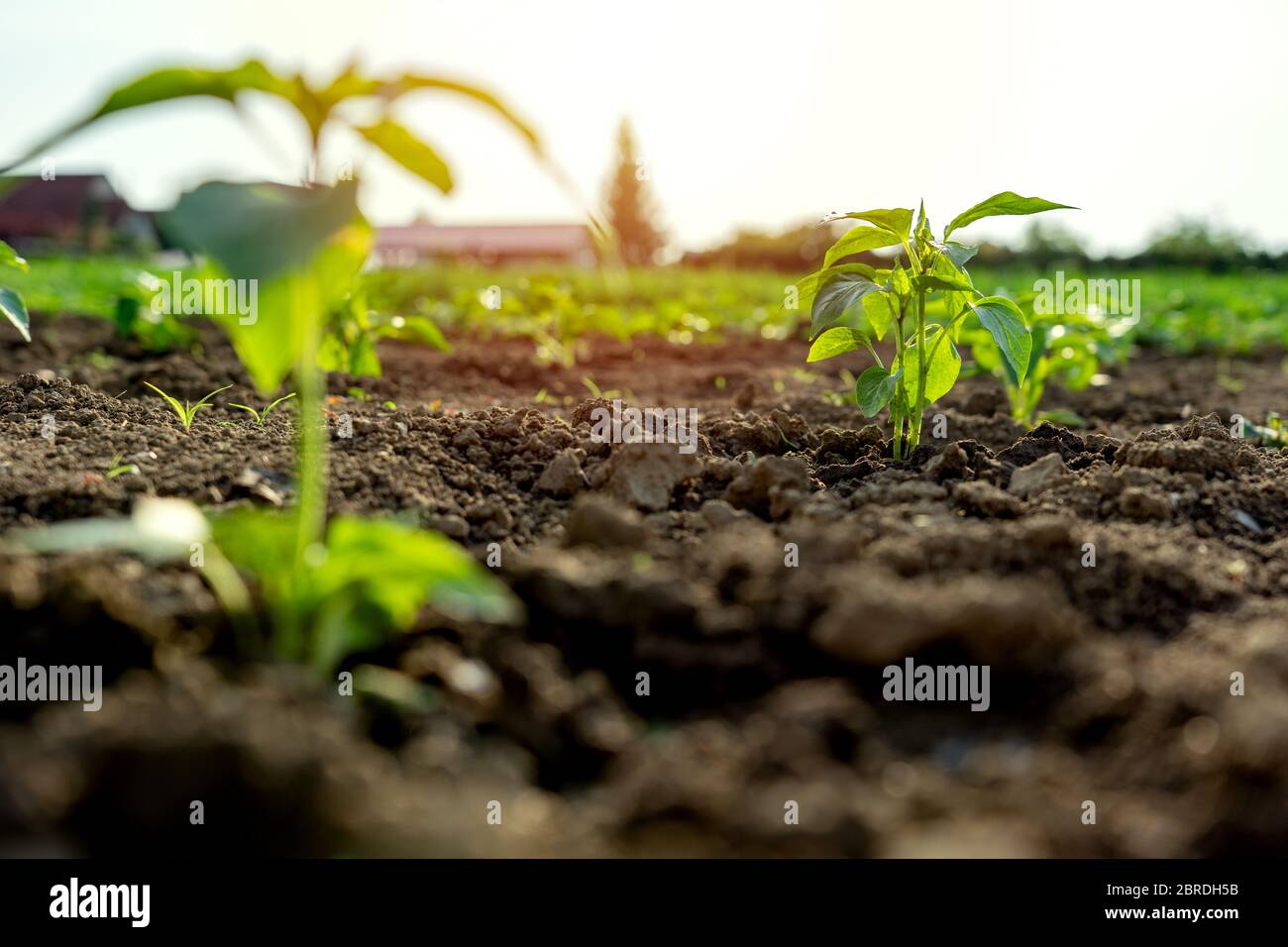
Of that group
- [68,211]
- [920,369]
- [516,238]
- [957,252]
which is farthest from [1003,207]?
[68,211]

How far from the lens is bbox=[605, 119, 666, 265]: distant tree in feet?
159

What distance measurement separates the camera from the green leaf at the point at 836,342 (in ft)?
9.37

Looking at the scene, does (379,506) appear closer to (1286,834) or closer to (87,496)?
(87,496)

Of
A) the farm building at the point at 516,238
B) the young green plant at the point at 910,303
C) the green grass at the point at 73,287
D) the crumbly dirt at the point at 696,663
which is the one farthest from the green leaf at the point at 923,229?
the farm building at the point at 516,238

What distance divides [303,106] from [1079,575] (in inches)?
59.7

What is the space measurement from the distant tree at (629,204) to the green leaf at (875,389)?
45.6 meters

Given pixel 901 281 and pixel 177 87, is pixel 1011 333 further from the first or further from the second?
pixel 177 87

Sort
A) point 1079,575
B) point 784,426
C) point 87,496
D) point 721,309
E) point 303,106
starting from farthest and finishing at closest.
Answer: point 721,309 → point 784,426 → point 87,496 → point 1079,575 → point 303,106

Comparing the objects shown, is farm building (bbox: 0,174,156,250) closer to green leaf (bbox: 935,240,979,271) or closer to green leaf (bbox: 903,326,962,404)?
green leaf (bbox: 903,326,962,404)

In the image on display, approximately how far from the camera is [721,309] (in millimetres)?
10312

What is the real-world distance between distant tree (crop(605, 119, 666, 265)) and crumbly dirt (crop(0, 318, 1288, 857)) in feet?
151

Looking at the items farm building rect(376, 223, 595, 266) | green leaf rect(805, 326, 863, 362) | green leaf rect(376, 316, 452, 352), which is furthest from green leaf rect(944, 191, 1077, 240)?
farm building rect(376, 223, 595, 266)

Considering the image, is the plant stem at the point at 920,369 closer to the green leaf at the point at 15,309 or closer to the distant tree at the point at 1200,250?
the green leaf at the point at 15,309
